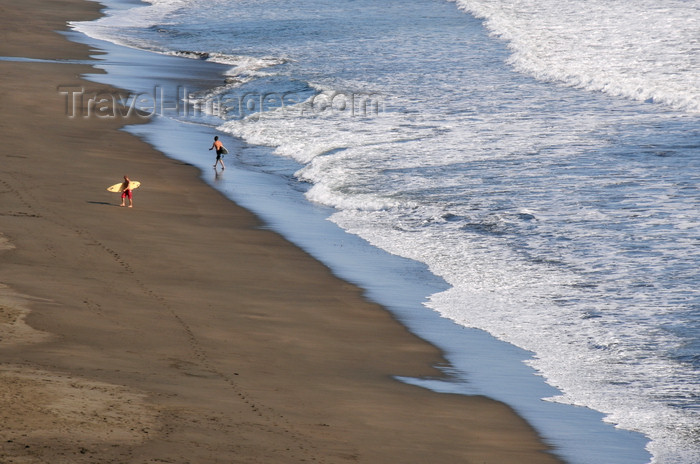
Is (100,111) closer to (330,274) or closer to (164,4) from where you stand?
(330,274)

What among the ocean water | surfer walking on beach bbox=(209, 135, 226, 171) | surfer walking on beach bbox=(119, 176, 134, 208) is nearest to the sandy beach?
surfer walking on beach bbox=(119, 176, 134, 208)

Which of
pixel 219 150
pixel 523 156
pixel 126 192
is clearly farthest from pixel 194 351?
pixel 523 156

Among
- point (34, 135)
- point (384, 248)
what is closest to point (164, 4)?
point (34, 135)

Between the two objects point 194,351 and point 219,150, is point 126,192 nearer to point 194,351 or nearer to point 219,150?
point 219,150

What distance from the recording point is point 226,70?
3544cm

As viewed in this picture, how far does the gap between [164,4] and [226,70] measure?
2318 cm

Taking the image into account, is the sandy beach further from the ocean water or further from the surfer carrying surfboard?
the surfer carrying surfboard

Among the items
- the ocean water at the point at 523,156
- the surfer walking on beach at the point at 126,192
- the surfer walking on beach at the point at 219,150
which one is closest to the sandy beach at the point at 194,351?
the surfer walking on beach at the point at 126,192

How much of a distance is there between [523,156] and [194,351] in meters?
12.9

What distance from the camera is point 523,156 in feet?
70.6

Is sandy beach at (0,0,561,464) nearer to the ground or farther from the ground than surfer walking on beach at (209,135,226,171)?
nearer to the ground

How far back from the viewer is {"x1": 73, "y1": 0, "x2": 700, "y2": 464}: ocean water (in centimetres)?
1176

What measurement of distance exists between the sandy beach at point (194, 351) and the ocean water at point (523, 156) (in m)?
1.65

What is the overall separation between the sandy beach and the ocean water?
165cm
